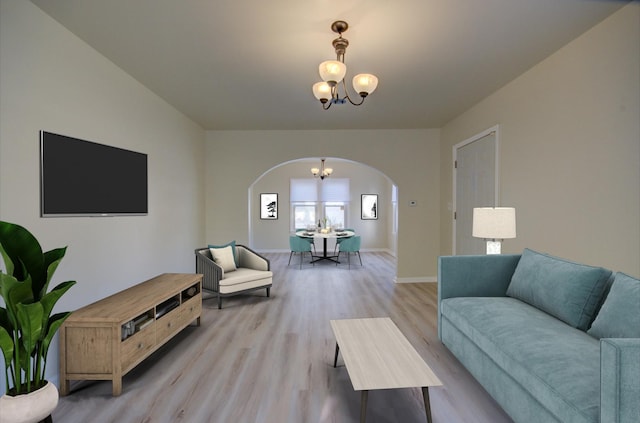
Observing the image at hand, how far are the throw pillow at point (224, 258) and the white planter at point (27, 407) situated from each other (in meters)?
2.86

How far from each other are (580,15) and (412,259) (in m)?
4.18

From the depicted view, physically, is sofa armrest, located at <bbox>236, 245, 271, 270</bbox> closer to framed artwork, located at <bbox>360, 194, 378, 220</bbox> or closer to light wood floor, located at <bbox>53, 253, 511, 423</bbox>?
light wood floor, located at <bbox>53, 253, 511, 423</bbox>

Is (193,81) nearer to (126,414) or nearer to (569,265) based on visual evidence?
(126,414)

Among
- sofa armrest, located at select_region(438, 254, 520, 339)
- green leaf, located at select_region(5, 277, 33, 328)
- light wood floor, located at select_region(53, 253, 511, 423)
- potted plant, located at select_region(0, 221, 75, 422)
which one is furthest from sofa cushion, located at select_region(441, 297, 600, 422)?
green leaf, located at select_region(5, 277, 33, 328)

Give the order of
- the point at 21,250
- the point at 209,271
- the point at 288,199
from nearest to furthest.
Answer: the point at 21,250 → the point at 209,271 → the point at 288,199

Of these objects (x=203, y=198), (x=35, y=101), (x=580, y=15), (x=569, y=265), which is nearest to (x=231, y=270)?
(x=203, y=198)

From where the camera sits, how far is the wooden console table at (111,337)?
7.22 ft

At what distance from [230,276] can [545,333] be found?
3.54 metres

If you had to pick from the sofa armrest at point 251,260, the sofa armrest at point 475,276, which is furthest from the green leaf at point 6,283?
the sofa armrest at point 251,260

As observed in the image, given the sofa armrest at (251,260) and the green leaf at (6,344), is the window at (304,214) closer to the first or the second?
the sofa armrest at (251,260)

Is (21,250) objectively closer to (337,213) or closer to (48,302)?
(48,302)

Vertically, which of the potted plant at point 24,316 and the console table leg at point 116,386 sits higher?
the potted plant at point 24,316

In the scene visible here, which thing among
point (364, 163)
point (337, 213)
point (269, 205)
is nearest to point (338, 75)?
point (364, 163)

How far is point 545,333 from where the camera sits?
77.4 inches
